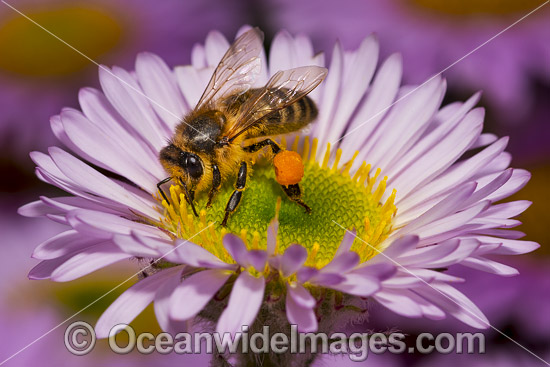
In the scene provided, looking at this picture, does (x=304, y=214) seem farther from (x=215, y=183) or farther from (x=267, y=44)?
(x=267, y=44)

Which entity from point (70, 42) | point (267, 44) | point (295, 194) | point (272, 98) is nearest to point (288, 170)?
point (295, 194)

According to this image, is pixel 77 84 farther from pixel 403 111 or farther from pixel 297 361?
pixel 297 361

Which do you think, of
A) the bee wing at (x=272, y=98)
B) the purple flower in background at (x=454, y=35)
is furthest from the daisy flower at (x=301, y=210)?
the purple flower in background at (x=454, y=35)

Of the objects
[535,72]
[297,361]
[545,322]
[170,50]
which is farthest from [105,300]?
[535,72]

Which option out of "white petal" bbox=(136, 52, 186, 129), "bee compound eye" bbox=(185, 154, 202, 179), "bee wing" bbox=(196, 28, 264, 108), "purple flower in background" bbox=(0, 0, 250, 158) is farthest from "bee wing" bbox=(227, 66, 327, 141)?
"purple flower in background" bbox=(0, 0, 250, 158)

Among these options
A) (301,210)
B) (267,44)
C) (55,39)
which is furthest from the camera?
(55,39)

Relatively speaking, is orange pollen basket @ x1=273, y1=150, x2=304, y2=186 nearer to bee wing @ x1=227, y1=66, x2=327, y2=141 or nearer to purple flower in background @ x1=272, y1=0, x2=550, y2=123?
bee wing @ x1=227, y1=66, x2=327, y2=141
